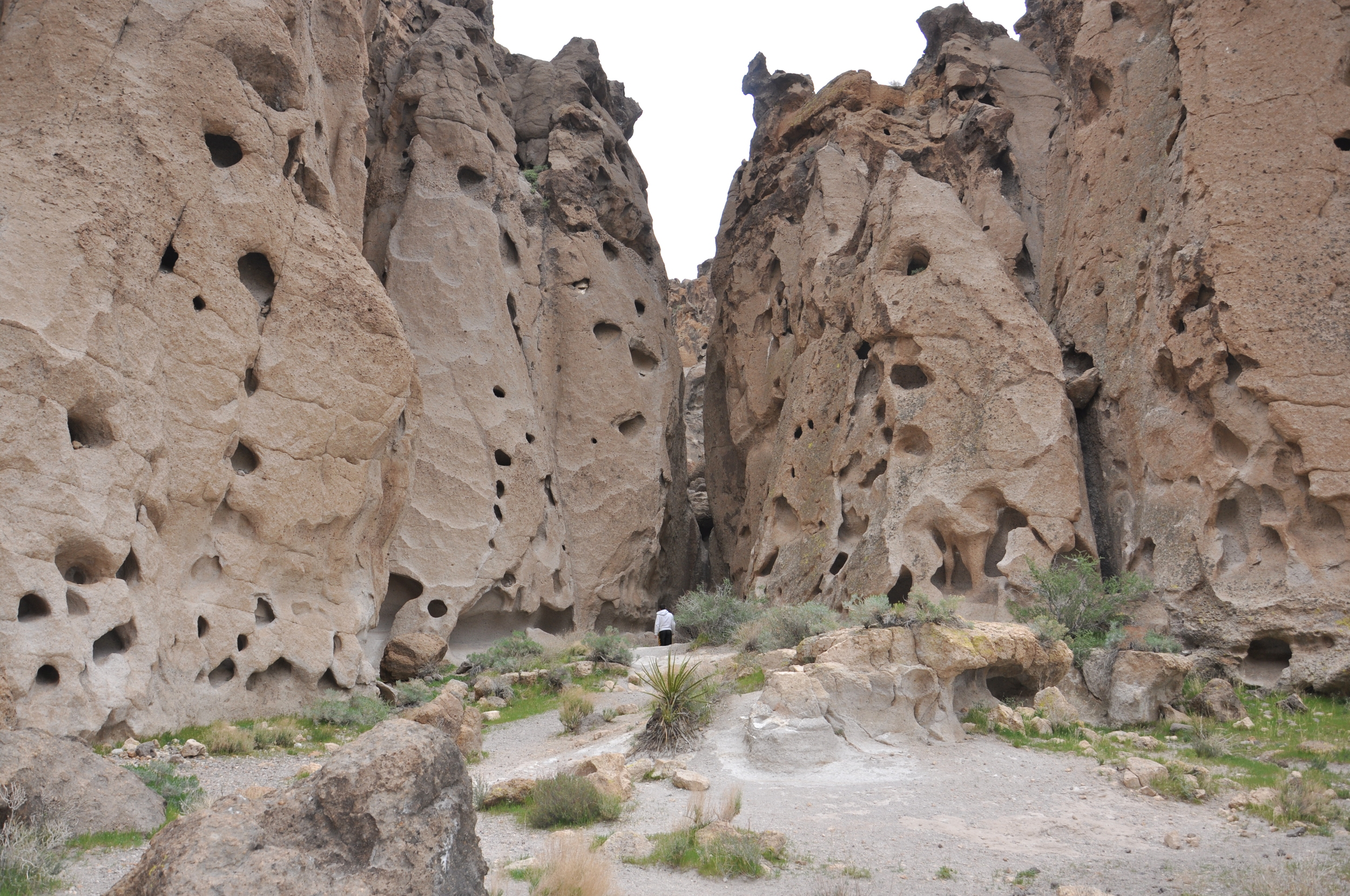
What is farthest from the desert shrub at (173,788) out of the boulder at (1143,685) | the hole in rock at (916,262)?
the hole in rock at (916,262)

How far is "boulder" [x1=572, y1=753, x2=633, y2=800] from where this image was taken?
23.8 feet

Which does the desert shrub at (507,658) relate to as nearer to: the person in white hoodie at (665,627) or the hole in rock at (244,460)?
the person in white hoodie at (665,627)

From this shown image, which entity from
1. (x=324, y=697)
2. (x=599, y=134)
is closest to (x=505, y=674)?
(x=324, y=697)

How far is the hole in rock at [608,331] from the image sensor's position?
24.9 m

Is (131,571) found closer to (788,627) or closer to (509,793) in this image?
(509,793)

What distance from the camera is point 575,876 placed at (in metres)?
4.89

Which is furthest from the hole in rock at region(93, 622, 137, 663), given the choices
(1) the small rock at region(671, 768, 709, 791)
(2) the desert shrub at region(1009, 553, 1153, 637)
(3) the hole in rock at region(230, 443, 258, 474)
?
(2) the desert shrub at region(1009, 553, 1153, 637)

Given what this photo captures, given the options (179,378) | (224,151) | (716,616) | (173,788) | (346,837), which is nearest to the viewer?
(346,837)

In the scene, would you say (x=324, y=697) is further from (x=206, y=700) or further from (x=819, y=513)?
(x=819, y=513)

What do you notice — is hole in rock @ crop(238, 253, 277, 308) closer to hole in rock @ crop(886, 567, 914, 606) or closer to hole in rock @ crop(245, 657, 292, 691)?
hole in rock @ crop(245, 657, 292, 691)

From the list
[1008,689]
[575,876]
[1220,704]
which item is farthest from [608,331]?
[575,876]

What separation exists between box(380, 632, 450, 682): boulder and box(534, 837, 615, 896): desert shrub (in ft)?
36.4

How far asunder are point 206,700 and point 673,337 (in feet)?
59.2

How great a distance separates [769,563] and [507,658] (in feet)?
21.5
